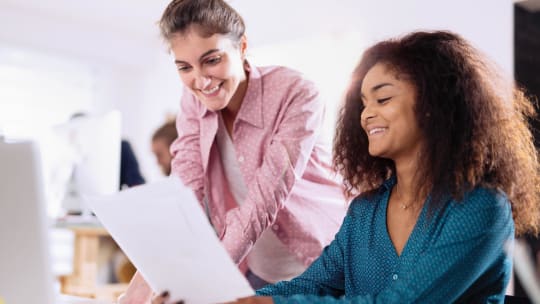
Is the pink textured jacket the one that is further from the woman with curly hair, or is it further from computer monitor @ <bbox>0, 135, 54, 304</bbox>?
computer monitor @ <bbox>0, 135, 54, 304</bbox>

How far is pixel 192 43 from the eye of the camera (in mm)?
1359

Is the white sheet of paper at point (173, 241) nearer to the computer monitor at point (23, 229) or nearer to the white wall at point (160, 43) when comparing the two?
the computer monitor at point (23, 229)

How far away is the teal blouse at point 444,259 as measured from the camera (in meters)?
0.99

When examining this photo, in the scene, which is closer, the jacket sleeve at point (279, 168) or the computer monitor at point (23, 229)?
the computer monitor at point (23, 229)

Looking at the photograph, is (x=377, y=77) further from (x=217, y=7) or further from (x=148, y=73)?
(x=148, y=73)

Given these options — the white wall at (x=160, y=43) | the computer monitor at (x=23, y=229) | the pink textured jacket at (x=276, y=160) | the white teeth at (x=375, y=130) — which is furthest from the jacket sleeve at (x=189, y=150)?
the white wall at (x=160, y=43)

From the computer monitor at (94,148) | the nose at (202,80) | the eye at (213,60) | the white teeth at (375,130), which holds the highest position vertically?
the eye at (213,60)

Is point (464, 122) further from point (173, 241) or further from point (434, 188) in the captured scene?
point (173, 241)

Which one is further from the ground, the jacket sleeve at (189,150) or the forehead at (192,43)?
the forehead at (192,43)

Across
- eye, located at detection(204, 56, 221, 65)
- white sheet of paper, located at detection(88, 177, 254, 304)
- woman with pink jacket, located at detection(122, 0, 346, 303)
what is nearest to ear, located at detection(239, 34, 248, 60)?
woman with pink jacket, located at detection(122, 0, 346, 303)

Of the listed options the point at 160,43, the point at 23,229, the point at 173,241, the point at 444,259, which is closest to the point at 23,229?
the point at 23,229

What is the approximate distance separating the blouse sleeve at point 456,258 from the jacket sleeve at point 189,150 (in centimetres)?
59

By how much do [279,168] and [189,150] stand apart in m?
0.30

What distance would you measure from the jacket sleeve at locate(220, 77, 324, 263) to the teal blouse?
15cm
